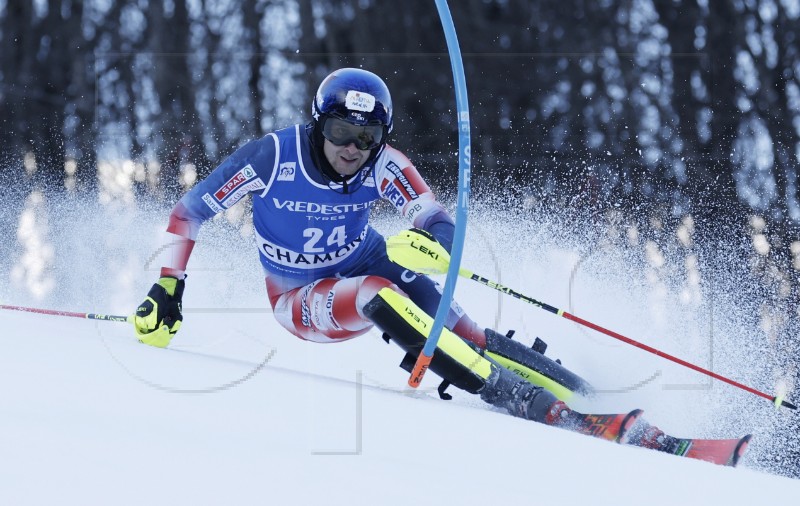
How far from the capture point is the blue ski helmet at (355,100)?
3.97m

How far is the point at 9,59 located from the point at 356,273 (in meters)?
12.9

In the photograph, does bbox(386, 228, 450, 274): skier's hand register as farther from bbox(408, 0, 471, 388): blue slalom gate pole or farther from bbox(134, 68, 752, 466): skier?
bbox(408, 0, 471, 388): blue slalom gate pole

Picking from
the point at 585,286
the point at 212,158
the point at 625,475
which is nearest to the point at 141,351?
the point at 625,475

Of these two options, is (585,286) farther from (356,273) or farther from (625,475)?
(625,475)

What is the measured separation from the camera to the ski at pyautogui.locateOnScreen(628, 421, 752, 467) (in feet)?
12.3

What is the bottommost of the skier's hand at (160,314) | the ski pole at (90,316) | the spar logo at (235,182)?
the ski pole at (90,316)

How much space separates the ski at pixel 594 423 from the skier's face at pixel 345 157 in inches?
54.8

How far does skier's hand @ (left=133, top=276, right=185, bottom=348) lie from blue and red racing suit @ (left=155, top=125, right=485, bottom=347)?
0.07 m

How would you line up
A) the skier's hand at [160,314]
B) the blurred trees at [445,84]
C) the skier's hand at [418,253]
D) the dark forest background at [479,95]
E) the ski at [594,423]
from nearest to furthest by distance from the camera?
1. the ski at [594,423]
2. the skier's hand at [418,253]
3. the skier's hand at [160,314]
4. the dark forest background at [479,95]
5. the blurred trees at [445,84]

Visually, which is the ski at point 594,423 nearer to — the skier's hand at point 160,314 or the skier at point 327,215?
the skier at point 327,215

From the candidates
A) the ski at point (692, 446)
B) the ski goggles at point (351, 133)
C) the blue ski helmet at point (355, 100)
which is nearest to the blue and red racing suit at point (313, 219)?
the ski goggles at point (351, 133)

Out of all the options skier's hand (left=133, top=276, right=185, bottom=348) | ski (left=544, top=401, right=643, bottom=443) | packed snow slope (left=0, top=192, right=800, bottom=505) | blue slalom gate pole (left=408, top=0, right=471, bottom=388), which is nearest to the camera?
packed snow slope (left=0, top=192, right=800, bottom=505)

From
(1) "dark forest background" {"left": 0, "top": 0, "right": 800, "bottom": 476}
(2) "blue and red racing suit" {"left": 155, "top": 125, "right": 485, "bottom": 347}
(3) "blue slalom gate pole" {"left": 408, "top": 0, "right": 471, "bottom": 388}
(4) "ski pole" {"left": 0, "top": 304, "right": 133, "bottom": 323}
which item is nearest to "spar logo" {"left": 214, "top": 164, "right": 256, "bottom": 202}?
(2) "blue and red racing suit" {"left": 155, "top": 125, "right": 485, "bottom": 347}

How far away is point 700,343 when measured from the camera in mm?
6875
